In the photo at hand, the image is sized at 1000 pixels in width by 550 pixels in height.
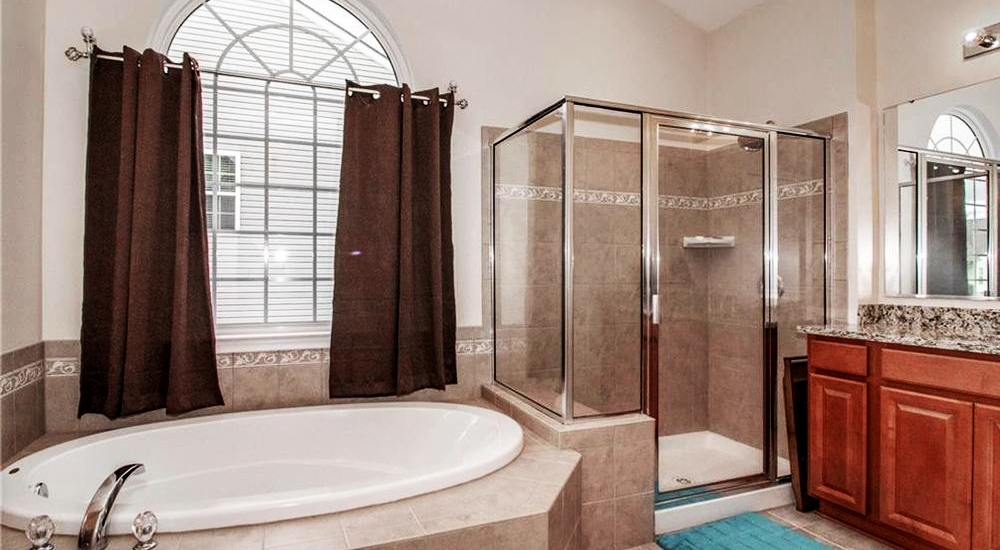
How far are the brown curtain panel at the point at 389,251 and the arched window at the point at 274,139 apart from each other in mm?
225

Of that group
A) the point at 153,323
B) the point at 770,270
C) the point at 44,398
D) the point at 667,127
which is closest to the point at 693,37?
the point at 667,127

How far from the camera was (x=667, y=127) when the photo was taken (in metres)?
2.49

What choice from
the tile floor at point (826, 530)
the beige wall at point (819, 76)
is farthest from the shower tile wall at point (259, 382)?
the beige wall at point (819, 76)

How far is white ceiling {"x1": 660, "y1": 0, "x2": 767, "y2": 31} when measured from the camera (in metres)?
3.31

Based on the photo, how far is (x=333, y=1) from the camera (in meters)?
2.72

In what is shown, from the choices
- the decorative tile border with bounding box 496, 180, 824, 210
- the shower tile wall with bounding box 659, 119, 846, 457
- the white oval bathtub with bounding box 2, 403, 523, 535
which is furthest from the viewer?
the shower tile wall with bounding box 659, 119, 846, 457

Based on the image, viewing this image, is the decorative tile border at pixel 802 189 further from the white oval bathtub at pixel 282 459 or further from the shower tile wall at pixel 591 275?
the white oval bathtub at pixel 282 459

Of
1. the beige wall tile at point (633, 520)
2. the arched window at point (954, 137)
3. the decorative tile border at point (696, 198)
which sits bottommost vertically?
the beige wall tile at point (633, 520)

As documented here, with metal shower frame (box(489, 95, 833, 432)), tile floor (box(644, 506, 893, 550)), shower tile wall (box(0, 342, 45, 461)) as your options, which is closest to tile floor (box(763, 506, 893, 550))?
tile floor (box(644, 506, 893, 550))

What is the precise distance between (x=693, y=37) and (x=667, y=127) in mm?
1513

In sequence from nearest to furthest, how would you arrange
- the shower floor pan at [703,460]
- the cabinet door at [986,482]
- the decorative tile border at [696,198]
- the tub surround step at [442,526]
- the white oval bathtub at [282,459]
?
the tub surround step at [442,526] < the white oval bathtub at [282,459] < the cabinet door at [986,482] < the decorative tile border at [696,198] < the shower floor pan at [703,460]

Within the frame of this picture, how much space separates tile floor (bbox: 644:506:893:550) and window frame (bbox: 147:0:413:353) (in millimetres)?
1781

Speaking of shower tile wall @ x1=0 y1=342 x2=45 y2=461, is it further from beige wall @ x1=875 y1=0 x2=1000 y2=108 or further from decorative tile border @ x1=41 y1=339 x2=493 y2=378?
beige wall @ x1=875 y1=0 x2=1000 y2=108

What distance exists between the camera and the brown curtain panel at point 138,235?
2211mm
